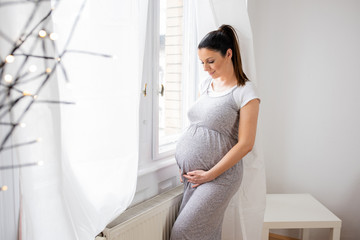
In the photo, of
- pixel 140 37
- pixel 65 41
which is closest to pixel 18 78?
pixel 65 41

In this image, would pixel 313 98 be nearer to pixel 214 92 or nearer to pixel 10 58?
pixel 214 92

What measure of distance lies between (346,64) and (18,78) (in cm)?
225

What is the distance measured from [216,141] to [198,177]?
0.65 ft

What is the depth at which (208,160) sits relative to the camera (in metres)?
1.48

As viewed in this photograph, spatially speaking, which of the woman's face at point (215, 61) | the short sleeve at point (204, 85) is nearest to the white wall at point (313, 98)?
the short sleeve at point (204, 85)

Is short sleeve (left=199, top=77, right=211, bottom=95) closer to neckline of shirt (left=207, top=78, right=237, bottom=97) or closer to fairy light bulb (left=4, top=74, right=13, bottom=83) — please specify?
neckline of shirt (left=207, top=78, right=237, bottom=97)

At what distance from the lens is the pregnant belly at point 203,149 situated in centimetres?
148

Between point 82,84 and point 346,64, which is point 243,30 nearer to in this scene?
point 346,64

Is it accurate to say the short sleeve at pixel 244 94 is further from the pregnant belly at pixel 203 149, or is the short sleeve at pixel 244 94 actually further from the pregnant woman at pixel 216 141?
the pregnant belly at pixel 203 149

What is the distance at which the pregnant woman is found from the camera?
4.75ft

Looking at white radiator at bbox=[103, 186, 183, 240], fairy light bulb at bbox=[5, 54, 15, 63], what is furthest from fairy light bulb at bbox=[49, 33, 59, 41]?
white radiator at bbox=[103, 186, 183, 240]

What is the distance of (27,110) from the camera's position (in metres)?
0.72

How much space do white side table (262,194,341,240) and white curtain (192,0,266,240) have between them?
0.12 m

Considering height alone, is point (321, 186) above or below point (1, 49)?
below
